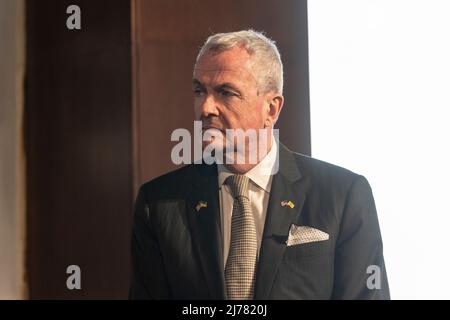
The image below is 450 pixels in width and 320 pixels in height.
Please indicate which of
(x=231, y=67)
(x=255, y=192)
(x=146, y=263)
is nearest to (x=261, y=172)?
(x=255, y=192)

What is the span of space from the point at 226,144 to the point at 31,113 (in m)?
1.49

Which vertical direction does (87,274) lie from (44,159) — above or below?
below

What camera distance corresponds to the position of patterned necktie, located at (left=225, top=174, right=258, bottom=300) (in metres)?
2.89

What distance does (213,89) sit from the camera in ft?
9.72

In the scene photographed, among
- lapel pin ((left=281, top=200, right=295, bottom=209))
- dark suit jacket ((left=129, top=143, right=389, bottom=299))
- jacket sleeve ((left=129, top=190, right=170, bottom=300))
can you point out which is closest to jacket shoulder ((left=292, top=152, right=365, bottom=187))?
dark suit jacket ((left=129, top=143, right=389, bottom=299))

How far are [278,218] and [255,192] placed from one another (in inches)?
4.6

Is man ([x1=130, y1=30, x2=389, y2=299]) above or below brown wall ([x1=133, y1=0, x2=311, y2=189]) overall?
below

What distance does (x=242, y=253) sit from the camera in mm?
2906

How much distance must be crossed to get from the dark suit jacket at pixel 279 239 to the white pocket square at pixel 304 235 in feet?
0.04

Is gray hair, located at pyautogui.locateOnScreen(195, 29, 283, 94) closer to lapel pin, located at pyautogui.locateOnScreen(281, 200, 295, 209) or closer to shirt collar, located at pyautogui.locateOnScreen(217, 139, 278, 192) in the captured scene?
shirt collar, located at pyautogui.locateOnScreen(217, 139, 278, 192)

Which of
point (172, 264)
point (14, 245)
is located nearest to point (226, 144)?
point (172, 264)

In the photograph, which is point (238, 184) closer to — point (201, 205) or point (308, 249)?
point (201, 205)
